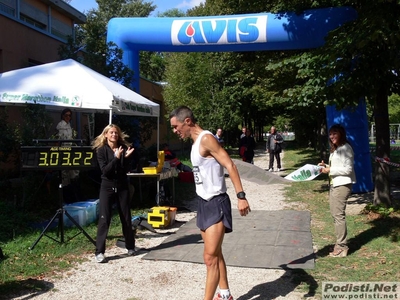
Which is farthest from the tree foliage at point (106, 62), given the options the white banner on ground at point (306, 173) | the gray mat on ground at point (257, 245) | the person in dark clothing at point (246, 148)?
the person in dark clothing at point (246, 148)

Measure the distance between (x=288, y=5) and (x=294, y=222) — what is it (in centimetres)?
560

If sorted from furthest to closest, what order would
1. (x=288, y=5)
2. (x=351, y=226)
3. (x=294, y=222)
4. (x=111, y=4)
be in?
(x=111, y=4), (x=288, y=5), (x=294, y=222), (x=351, y=226)

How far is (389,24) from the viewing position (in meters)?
6.52

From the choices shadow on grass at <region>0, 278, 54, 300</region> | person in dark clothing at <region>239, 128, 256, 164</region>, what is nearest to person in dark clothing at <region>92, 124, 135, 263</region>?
shadow on grass at <region>0, 278, 54, 300</region>

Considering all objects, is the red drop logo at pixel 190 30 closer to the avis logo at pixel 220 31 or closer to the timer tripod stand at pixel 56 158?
the avis logo at pixel 220 31

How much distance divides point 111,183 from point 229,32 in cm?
646

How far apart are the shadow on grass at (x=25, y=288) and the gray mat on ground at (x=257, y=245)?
1513 millimetres

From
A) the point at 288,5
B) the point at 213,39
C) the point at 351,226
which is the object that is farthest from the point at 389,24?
the point at 213,39

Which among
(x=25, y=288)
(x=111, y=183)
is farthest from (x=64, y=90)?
(x=25, y=288)

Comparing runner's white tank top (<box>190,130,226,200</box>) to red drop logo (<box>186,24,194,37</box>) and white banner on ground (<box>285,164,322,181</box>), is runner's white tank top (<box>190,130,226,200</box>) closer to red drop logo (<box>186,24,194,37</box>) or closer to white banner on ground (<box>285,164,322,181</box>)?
white banner on ground (<box>285,164,322,181</box>)

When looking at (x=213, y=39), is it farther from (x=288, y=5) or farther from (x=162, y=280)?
(x=162, y=280)

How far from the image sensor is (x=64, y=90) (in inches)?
316

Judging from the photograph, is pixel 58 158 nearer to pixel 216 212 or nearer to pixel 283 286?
pixel 216 212

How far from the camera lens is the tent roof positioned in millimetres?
7855
